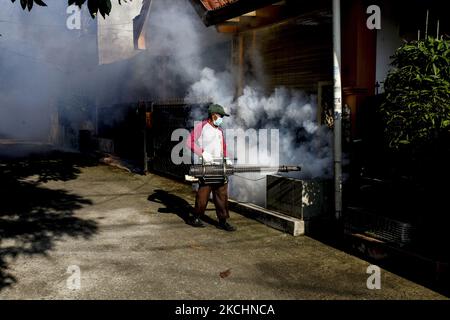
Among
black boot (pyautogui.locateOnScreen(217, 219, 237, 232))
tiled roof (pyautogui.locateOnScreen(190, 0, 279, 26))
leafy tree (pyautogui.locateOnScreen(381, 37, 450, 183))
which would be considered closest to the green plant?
leafy tree (pyautogui.locateOnScreen(381, 37, 450, 183))

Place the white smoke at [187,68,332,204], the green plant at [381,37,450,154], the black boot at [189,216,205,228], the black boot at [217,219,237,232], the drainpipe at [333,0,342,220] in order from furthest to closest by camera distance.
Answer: the white smoke at [187,68,332,204] → the black boot at [189,216,205,228] → the black boot at [217,219,237,232] → the drainpipe at [333,0,342,220] → the green plant at [381,37,450,154]

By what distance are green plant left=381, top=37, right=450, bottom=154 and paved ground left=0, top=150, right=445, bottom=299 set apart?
5.33 feet

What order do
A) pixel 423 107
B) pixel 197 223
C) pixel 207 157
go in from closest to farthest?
pixel 423 107 → pixel 207 157 → pixel 197 223

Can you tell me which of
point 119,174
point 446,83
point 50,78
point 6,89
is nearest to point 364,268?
point 446,83

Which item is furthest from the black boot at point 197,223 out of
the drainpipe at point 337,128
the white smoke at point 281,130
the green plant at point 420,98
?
the green plant at point 420,98

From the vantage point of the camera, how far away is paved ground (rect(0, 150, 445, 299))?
4.64 metres

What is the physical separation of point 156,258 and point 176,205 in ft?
10.2

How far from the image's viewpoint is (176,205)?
8766 mm

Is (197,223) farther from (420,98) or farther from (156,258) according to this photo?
(420,98)

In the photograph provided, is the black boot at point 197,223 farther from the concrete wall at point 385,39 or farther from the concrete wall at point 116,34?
the concrete wall at point 116,34

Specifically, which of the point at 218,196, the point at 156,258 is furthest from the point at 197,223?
the point at 156,258

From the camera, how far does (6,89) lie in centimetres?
3186

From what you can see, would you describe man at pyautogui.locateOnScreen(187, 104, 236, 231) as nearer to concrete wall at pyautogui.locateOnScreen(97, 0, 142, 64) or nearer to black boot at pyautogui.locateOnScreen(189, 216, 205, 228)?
black boot at pyautogui.locateOnScreen(189, 216, 205, 228)
